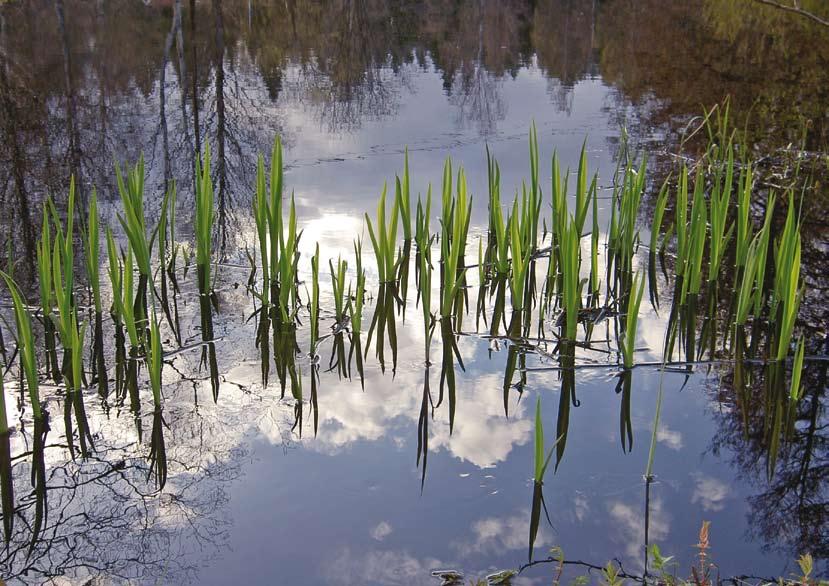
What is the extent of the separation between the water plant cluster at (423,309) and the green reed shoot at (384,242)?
16 millimetres

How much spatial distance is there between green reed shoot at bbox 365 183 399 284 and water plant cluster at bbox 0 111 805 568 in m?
0.02

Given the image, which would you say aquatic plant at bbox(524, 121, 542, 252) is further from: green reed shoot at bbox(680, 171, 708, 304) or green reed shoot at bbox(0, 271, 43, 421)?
green reed shoot at bbox(0, 271, 43, 421)

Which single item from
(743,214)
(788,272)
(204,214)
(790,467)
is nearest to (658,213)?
(743,214)

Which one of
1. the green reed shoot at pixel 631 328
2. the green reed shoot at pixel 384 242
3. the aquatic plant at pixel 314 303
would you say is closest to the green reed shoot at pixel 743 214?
the green reed shoot at pixel 631 328

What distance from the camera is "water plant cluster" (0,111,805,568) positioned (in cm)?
382

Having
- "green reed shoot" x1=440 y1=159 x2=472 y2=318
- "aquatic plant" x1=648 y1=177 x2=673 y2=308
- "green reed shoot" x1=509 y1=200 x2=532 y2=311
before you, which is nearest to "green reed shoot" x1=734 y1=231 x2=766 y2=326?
"aquatic plant" x1=648 y1=177 x2=673 y2=308

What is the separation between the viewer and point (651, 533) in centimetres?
312

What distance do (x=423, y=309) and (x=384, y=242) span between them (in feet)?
2.25

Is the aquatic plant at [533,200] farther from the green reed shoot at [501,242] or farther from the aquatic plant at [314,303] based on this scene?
the aquatic plant at [314,303]

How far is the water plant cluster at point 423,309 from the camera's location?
150 inches

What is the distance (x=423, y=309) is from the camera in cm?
443

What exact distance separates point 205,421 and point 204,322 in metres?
1.17

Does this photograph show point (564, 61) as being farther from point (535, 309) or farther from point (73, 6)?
point (73, 6)

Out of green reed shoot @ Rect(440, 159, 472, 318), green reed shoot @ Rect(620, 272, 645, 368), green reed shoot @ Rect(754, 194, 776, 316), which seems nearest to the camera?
green reed shoot @ Rect(620, 272, 645, 368)
